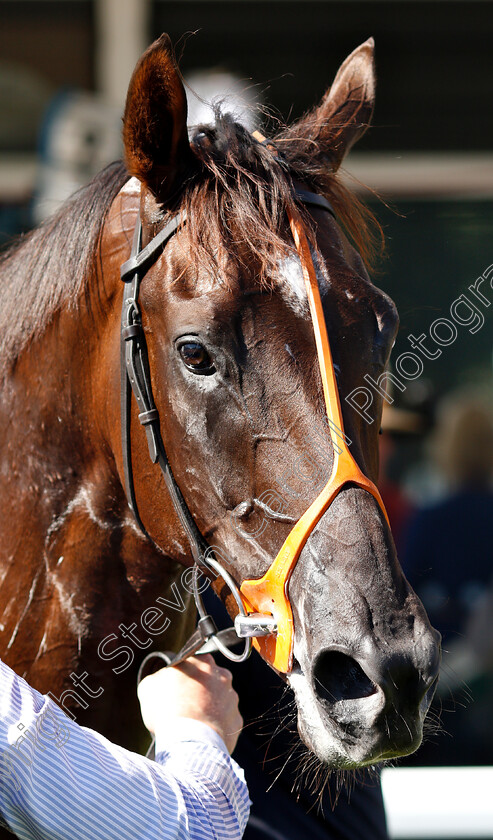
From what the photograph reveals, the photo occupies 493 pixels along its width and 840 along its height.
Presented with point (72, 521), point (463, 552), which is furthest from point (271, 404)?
point (463, 552)

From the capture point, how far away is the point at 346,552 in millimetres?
945

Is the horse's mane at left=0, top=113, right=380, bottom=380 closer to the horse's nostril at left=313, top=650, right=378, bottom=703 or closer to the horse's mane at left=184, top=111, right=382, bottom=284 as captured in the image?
the horse's mane at left=184, top=111, right=382, bottom=284

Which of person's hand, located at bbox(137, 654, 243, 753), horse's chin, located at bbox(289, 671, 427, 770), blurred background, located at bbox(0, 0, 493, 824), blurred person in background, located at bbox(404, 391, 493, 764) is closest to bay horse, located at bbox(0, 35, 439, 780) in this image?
horse's chin, located at bbox(289, 671, 427, 770)

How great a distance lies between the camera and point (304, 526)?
981 millimetres

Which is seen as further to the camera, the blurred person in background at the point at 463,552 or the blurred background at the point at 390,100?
the blurred background at the point at 390,100

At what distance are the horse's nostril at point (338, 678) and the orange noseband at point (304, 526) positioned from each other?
58 mm

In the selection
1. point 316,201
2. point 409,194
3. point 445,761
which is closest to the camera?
point 316,201

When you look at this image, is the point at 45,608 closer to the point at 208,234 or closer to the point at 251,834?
the point at 251,834

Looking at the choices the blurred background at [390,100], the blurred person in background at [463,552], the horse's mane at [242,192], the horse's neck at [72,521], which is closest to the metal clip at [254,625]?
the horse's neck at [72,521]

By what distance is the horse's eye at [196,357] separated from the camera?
3.49 ft

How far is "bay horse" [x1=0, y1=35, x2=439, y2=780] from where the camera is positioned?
0.94m

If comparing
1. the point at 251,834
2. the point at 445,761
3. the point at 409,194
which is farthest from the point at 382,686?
the point at 409,194

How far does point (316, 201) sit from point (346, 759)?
0.75 m

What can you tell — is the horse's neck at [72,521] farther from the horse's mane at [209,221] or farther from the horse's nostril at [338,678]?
the horse's nostril at [338,678]
